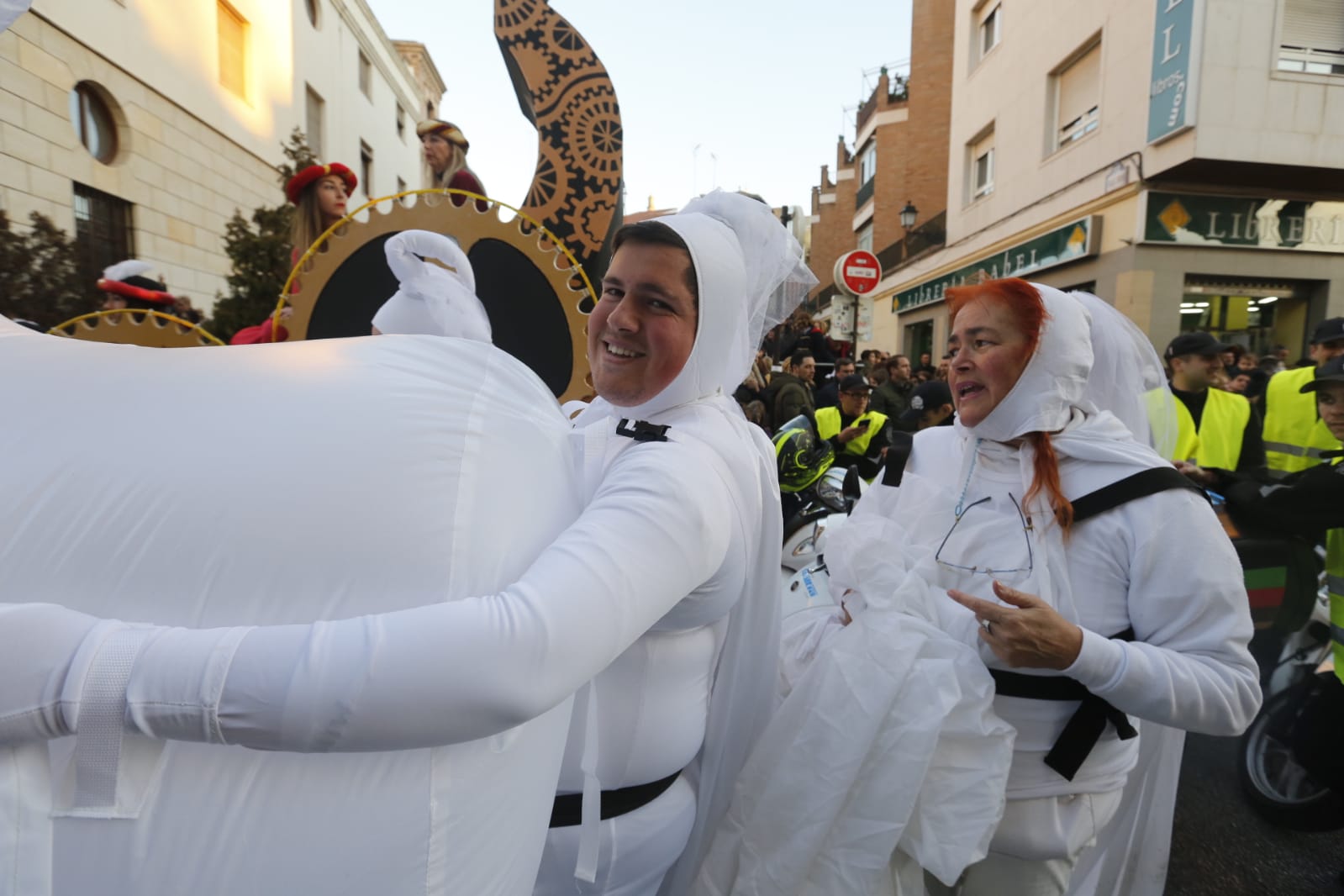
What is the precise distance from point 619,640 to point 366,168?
20809 mm

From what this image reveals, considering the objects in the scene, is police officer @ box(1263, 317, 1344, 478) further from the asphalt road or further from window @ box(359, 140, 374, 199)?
window @ box(359, 140, 374, 199)

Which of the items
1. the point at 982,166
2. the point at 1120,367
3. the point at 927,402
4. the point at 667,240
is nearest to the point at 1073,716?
the point at 1120,367

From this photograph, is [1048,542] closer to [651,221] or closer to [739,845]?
[739,845]

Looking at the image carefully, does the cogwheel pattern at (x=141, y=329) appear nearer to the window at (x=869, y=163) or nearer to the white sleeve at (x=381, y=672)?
the white sleeve at (x=381, y=672)

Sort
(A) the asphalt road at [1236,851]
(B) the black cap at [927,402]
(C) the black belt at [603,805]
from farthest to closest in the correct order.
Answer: (B) the black cap at [927,402] → (A) the asphalt road at [1236,851] → (C) the black belt at [603,805]

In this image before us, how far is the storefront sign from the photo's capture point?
879cm

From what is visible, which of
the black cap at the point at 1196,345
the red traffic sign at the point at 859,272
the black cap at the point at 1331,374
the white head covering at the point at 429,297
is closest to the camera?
the white head covering at the point at 429,297

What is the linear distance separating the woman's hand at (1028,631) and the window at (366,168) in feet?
63.2

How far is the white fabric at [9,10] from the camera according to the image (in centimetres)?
97

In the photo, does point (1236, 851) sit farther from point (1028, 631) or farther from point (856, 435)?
point (856, 435)

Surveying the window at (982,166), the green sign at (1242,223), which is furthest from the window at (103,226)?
the window at (982,166)

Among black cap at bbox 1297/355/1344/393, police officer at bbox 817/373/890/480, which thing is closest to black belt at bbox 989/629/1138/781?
black cap at bbox 1297/355/1344/393

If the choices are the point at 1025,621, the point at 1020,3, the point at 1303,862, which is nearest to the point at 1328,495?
the point at 1303,862

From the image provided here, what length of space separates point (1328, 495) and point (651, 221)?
8.29 feet
